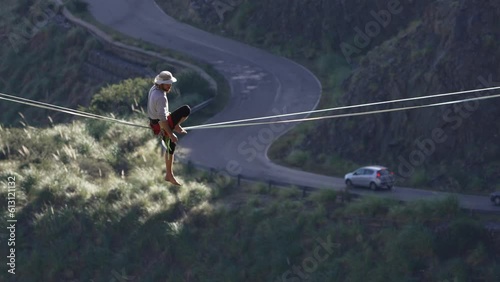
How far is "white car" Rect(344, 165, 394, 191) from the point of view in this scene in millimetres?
32688

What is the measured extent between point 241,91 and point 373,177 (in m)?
16.3

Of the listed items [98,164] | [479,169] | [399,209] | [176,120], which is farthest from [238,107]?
[176,120]

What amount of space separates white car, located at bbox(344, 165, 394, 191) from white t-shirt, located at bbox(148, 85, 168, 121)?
61.2ft

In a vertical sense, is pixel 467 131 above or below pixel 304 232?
above

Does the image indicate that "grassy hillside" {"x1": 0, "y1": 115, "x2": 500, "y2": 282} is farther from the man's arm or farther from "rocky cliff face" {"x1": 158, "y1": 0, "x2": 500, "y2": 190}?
the man's arm

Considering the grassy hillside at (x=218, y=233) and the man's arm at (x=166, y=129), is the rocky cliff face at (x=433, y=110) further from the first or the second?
the man's arm at (x=166, y=129)

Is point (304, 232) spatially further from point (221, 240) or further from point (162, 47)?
point (162, 47)

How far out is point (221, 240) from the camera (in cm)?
2950

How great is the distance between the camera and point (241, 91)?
1892 inches

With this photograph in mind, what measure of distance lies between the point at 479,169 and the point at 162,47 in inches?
1004

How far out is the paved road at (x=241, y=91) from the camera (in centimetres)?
3606

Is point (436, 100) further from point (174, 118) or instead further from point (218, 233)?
point (174, 118)

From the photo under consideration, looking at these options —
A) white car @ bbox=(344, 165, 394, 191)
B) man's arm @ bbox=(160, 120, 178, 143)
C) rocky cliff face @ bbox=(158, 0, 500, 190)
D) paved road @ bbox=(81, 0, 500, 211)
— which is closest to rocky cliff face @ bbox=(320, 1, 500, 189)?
rocky cliff face @ bbox=(158, 0, 500, 190)

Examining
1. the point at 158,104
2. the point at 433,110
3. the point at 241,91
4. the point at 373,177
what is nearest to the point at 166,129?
the point at 158,104
